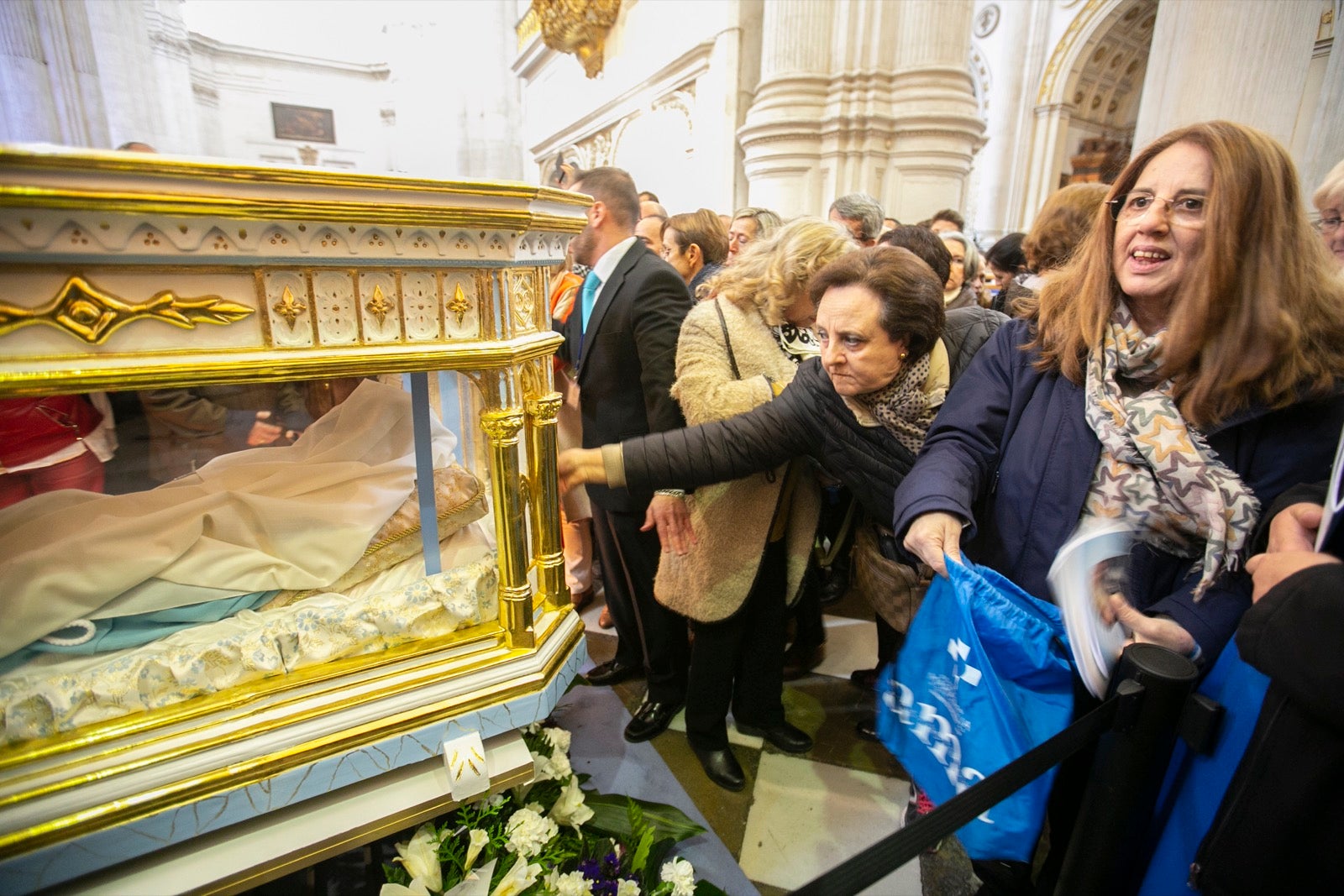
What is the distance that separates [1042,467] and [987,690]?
41cm

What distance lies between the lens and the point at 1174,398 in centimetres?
96

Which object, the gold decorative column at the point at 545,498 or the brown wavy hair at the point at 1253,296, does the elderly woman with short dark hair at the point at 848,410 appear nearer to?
the gold decorative column at the point at 545,498

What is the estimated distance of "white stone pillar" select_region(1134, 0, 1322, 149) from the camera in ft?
10.4

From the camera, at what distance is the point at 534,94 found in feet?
33.9

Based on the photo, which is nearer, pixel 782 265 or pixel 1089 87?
pixel 782 265

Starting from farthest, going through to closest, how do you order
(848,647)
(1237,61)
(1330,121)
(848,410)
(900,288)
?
(1330,121)
(1237,61)
(848,647)
(848,410)
(900,288)

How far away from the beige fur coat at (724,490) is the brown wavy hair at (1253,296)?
85cm

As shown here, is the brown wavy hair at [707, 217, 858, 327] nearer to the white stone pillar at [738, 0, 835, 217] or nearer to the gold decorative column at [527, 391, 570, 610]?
the gold decorative column at [527, 391, 570, 610]

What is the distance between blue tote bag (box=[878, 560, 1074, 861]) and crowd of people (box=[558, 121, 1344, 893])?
0.28ft

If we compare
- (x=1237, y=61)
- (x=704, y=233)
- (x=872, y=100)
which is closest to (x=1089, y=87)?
(x=1237, y=61)

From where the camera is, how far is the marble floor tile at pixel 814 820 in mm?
1572

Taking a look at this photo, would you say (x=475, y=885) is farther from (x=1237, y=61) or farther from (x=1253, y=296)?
(x=1237, y=61)

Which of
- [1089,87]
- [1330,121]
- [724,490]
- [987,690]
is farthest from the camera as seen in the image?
[1089,87]

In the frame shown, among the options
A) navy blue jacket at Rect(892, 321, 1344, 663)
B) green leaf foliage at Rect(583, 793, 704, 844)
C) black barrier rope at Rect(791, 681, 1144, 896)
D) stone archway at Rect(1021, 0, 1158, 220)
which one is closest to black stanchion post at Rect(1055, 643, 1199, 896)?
black barrier rope at Rect(791, 681, 1144, 896)
